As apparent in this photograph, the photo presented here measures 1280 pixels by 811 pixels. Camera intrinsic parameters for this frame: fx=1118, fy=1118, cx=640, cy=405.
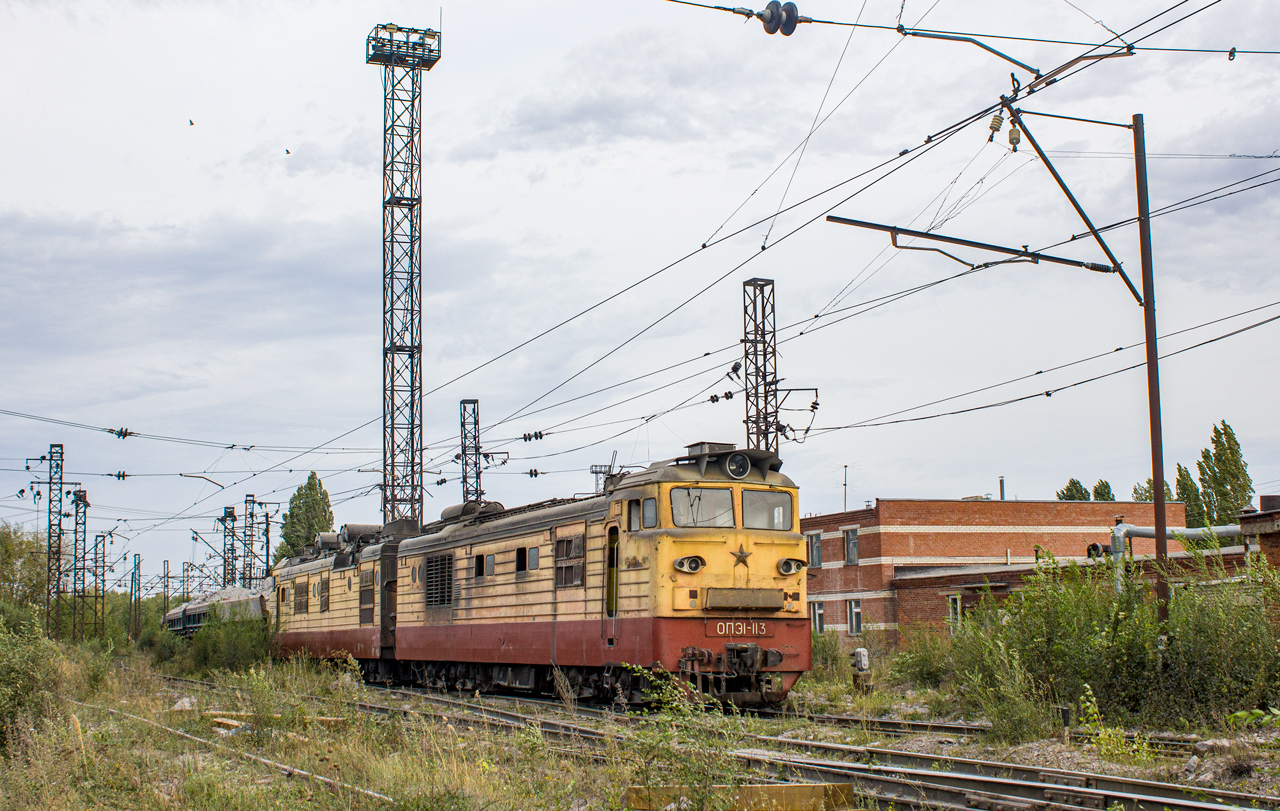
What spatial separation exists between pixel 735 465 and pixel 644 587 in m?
2.38

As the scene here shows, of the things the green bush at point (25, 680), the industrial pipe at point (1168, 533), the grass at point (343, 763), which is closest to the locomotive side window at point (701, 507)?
the grass at point (343, 763)

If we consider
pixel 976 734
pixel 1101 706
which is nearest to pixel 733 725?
pixel 976 734

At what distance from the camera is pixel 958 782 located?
31.6ft

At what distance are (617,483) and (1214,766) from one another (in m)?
9.76

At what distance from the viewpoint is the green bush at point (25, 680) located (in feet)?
55.0

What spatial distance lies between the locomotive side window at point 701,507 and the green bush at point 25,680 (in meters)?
9.42

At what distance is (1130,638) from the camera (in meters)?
13.8

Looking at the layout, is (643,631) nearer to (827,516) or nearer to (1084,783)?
(1084,783)

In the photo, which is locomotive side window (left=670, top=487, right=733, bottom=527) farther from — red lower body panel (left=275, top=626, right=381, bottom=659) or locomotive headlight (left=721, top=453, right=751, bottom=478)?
red lower body panel (left=275, top=626, right=381, bottom=659)

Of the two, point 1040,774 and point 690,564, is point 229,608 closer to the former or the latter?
point 690,564

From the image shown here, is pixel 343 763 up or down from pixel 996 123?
down

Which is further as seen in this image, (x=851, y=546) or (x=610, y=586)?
(x=851, y=546)

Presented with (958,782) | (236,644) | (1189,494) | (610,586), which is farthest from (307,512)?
(958,782)

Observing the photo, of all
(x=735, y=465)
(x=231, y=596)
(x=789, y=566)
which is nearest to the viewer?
(x=789, y=566)
